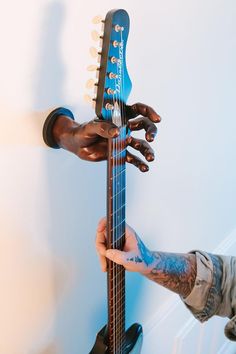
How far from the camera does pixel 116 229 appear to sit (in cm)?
64

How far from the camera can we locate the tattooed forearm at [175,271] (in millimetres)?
765

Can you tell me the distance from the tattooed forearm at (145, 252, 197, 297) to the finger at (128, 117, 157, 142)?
12.1 inches

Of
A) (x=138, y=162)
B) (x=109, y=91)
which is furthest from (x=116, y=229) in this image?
(x=109, y=91)

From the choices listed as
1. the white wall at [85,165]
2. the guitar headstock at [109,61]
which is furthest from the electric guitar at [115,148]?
the white wall at [85,165]

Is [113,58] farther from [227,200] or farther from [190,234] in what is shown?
[227,200]

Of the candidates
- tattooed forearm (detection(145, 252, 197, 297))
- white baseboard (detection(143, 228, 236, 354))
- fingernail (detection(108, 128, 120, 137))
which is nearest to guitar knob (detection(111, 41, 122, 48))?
fingernail (detection(108, 128, 120, 137))

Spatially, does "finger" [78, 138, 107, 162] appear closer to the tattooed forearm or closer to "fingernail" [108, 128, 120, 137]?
"fingernail" [108, 128, 120, 137]

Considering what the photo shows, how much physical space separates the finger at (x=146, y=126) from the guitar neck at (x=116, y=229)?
0.05 feet

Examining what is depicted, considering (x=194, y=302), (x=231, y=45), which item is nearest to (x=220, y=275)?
(x=194, y=302)

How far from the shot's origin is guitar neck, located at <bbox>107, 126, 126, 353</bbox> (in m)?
0.57

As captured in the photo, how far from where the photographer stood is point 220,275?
0.82 m

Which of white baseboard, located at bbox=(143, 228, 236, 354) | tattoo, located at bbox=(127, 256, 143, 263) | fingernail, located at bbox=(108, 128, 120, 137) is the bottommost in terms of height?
white baseboard, located at bbox=(143, 228, 236, 354)

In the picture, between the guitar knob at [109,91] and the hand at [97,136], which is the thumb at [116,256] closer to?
the hand at [97,136]

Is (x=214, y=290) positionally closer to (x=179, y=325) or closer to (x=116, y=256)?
(x=116, y=256)
